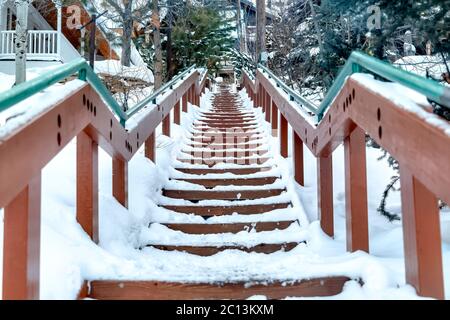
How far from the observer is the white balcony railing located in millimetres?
14406

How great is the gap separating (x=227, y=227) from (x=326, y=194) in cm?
92

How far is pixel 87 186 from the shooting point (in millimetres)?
2787

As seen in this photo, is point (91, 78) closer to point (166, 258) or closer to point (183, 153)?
point (166, 258)

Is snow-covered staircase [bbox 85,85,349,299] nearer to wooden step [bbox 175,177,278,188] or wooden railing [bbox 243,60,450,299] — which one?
wooden step [bbox 175,177,278,188]

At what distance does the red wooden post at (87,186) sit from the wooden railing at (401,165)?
1.46 meters

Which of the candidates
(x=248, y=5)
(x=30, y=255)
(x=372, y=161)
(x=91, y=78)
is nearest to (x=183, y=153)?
(x=372, y=161)

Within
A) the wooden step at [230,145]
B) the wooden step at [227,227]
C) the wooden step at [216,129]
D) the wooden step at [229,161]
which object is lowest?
the wooden step at [227,227]

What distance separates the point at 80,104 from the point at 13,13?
16.3 m

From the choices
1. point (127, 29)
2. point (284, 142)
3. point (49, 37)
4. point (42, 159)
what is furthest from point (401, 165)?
point (49, 37)

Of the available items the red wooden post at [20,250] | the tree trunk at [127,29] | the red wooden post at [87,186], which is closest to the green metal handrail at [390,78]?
the red wooden post at [20,250]

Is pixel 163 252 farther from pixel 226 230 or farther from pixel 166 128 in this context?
pixel 166 128

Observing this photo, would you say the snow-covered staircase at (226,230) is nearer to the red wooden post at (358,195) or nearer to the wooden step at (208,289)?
the wooden step at (208,289)

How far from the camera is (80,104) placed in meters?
2.50

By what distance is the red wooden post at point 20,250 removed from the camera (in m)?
1.67
